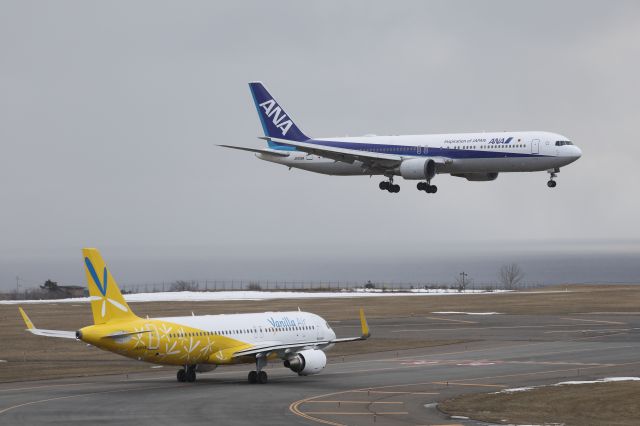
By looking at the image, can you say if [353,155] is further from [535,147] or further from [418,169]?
[535,147]

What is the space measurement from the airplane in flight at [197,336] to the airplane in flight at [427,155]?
34.6m

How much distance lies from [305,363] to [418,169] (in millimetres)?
38843

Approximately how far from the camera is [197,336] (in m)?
53.4

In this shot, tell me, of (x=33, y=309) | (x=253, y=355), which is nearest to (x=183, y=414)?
(x=253, y=355)

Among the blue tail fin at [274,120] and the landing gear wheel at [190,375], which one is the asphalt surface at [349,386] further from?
the blue tail fin at [274,120]

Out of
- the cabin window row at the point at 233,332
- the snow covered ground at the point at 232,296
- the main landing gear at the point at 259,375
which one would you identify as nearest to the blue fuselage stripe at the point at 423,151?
the cabin window row at the point at 233,332

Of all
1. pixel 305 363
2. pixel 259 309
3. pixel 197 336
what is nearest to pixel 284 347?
pixel 305 363

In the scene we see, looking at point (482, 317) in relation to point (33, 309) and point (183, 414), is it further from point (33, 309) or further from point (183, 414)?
point (183, 414)

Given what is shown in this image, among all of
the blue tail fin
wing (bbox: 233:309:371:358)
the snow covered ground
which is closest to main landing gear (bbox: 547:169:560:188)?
the blue tail fin

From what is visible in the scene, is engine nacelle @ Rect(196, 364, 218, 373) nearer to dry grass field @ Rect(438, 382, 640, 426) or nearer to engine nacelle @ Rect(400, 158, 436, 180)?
dry grass field @ Rect(438, 382, 640, 426)

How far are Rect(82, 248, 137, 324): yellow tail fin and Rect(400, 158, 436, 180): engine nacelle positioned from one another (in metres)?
43.5

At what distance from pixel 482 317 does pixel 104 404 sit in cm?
5708

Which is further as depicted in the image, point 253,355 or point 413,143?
point 413,143

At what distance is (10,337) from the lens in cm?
8469
